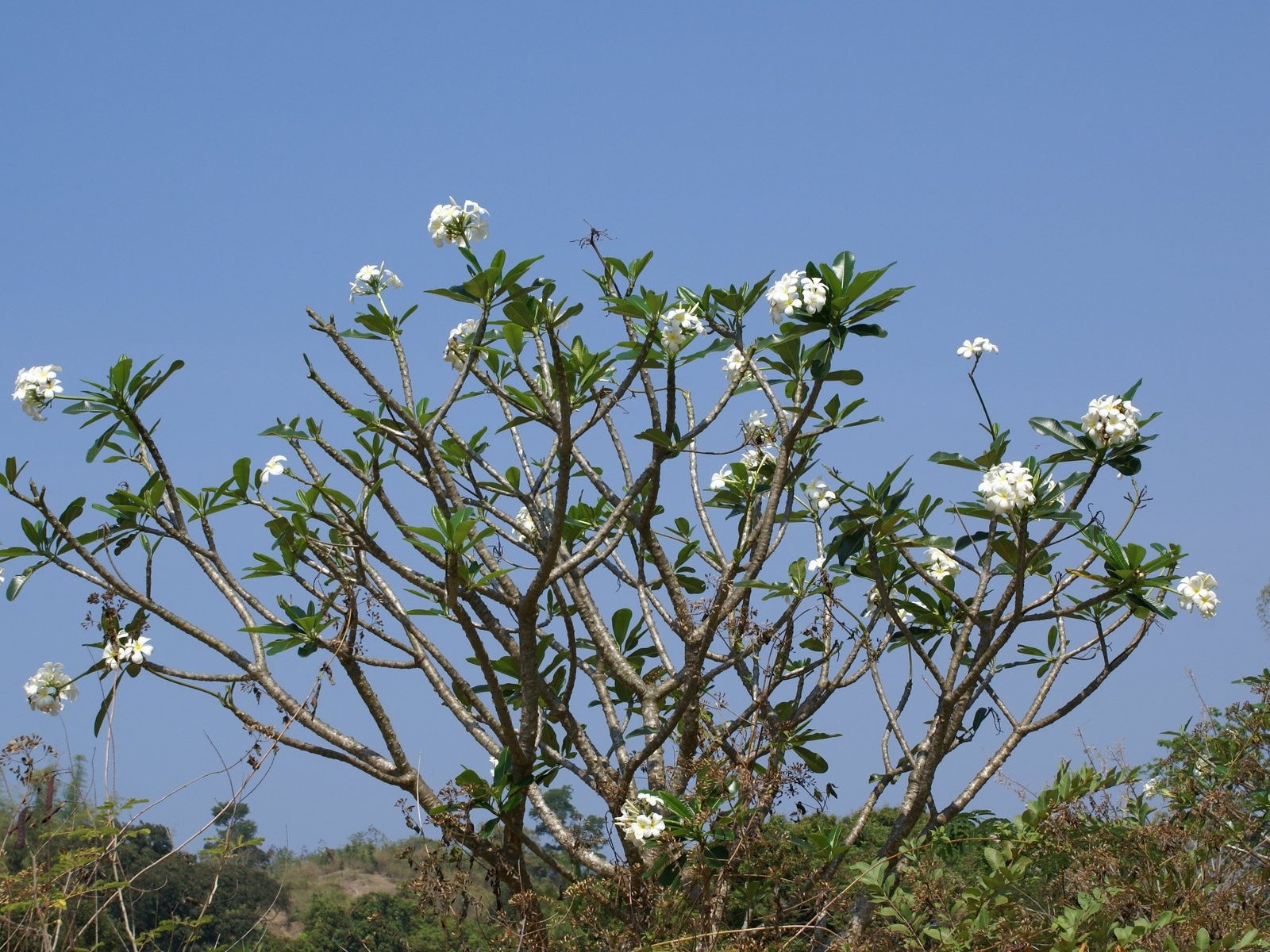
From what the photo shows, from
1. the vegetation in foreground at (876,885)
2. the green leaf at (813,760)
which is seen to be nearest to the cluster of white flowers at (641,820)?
the vegetation in foreground at (876,885)

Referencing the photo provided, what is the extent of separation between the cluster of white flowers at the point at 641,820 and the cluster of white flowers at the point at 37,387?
1.96 metres

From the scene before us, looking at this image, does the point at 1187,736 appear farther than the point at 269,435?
Yes

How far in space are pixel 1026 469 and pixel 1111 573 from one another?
0.36m

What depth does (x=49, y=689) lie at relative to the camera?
3072 mm

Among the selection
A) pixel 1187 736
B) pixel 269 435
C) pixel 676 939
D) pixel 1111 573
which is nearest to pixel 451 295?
pixel 269 435

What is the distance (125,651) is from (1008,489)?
7.87 ft

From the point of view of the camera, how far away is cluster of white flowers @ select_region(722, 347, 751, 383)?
3094 millimetres

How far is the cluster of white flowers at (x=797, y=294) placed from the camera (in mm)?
2691

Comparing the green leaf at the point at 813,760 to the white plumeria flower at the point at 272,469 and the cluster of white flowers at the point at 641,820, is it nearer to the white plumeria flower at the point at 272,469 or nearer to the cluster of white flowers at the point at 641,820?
the cluster of white flowers at the point at 641,820

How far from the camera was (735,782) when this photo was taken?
272 centimetres

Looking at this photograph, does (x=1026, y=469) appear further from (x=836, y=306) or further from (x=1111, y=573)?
(x=836, y=306)

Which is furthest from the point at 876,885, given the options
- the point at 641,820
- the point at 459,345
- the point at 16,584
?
the point at 16,584

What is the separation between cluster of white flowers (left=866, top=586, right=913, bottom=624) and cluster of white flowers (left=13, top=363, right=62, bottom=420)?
2.45 meters

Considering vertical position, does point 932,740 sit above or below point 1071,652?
below
